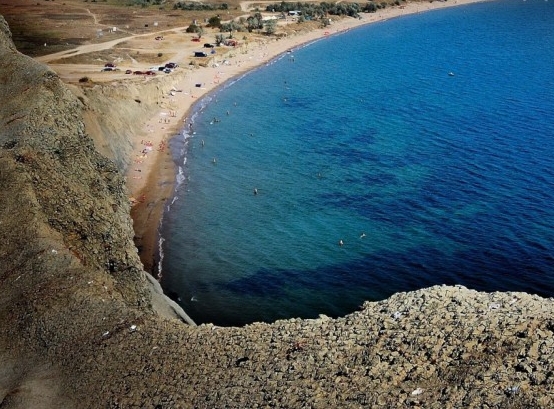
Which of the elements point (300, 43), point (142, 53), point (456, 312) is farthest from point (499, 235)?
point (300, 43)

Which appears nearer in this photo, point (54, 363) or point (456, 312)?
point (54, 363)

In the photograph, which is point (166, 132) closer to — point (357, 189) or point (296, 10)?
point (357, 189)

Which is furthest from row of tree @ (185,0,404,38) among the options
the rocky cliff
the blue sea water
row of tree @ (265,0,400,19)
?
the rocky cliff

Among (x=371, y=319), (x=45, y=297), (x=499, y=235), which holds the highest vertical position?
(x=45, y=297)

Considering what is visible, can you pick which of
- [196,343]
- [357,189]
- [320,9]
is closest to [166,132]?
[357,189]

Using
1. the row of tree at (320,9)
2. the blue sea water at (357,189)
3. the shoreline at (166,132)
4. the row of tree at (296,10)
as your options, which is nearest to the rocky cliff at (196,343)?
the blue sea water at (357,189)

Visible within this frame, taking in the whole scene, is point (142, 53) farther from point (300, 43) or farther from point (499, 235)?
point (499, 235)

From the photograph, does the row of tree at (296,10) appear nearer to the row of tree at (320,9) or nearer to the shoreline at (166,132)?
the row of tree at (320,9)
